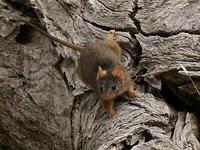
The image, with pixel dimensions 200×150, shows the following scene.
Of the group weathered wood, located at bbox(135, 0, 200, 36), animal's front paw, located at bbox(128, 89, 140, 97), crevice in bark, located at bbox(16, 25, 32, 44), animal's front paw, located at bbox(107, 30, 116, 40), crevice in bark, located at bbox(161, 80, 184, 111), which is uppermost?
weathered wood, located at bbox(135, 0, 200, 36)

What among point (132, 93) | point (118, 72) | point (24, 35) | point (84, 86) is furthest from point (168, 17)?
point (24, 35)

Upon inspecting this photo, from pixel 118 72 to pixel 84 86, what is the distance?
390 mm

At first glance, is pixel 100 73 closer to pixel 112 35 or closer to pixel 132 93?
pixel 112 35

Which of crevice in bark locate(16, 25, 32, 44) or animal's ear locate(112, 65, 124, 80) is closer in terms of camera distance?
animal's ear locate(112, 65, 124, 80)

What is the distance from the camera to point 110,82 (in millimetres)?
4973

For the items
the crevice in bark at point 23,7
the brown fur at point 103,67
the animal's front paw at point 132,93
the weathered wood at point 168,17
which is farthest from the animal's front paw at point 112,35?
the crevice in bark at point 23,7

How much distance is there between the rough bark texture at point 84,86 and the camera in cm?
425

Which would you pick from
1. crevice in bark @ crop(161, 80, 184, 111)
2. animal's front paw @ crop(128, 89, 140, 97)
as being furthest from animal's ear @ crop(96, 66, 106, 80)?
crevice in bark @ crop(161, 80, 184, 111)

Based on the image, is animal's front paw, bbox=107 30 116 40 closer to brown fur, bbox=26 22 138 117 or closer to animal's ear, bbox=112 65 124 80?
brown fur, bbox=26 22 138 117

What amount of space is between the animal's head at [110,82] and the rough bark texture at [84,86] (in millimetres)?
Result: 95

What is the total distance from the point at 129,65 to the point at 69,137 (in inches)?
31.1

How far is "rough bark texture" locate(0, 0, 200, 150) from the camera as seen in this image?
425cm

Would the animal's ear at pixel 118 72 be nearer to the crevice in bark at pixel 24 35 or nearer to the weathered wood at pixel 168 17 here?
the weathered wood at pixel 168 17

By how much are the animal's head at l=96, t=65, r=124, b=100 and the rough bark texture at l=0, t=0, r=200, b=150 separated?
10 cm
